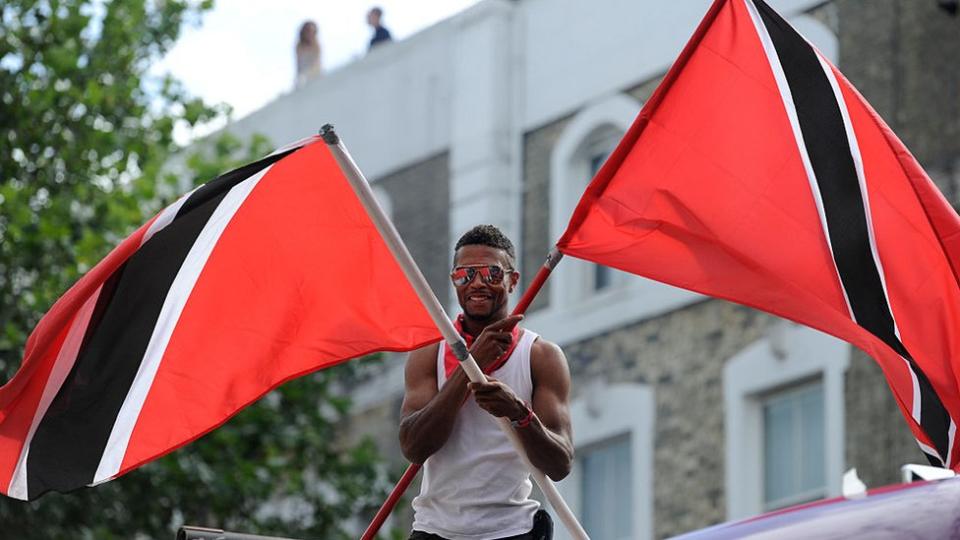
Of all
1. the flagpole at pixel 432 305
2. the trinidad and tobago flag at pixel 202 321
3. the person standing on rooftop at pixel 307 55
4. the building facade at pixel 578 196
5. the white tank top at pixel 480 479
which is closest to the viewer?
the flagpole at pixel 432 305

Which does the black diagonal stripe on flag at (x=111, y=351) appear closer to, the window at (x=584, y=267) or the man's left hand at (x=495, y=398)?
the man's left hand at (x=495, y=398)

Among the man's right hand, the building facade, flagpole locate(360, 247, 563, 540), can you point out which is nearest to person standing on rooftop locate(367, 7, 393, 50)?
the building facade

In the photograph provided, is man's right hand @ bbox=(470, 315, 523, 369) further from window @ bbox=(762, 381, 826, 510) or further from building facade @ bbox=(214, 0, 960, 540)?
window @ bbox=(762, 381, 826, 510)

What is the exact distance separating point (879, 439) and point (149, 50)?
8.48 metres

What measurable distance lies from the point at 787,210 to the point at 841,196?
23 cm

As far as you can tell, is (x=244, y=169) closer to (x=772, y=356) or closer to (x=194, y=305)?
(x=194, y=305)

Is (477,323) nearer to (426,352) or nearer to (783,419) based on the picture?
(426,352)

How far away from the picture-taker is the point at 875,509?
811cm

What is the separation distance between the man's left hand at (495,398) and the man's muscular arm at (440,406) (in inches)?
9.3

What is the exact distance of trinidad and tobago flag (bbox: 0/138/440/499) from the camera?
430 inches

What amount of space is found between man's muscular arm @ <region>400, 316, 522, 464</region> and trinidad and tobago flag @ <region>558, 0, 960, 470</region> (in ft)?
4.07

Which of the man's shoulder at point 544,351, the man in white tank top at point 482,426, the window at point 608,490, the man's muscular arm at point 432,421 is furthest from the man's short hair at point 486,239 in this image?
the window at point 608,490

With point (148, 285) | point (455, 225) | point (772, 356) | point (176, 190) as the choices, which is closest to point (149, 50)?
point (176, 190)

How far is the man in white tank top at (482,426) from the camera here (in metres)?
9.71
